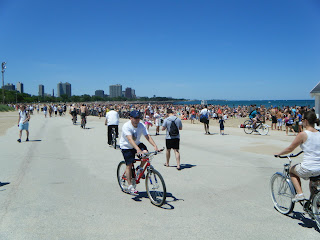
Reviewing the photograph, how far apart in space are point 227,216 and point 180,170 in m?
3.19

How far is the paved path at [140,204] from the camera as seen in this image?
12.7 feet

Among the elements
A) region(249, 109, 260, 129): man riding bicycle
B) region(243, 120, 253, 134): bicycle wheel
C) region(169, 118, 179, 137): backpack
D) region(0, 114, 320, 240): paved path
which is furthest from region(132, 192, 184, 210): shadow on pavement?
region(243, 120, 253, 134): bicycle wheel

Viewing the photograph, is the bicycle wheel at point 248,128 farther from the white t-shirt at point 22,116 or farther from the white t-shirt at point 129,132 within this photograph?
the white t-shirt at point 129,132

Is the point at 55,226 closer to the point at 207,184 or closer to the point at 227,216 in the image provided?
the point at 227,216

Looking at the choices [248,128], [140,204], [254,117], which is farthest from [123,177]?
[254,117]

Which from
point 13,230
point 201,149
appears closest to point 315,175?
point 13,230

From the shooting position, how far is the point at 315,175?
3.79 meters

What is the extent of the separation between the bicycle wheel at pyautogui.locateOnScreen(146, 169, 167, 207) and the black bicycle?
1890 millimetres

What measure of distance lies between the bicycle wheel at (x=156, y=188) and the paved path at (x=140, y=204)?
17cm

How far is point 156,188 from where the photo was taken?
4879 mm

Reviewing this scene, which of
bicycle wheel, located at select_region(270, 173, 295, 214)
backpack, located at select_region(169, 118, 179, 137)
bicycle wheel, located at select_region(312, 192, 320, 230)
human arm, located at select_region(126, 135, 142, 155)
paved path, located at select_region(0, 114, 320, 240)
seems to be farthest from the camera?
backpack, located at select_region(169, 118, 179, 137)

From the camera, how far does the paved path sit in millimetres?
3861

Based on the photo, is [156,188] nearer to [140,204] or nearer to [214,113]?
[140,204]

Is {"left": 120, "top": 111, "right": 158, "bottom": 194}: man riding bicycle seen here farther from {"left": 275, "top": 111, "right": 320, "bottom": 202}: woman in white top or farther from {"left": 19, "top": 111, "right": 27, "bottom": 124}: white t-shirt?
{"left": 19, "top": 111, "right": 27, "bottom": 124}: white t-shirt
